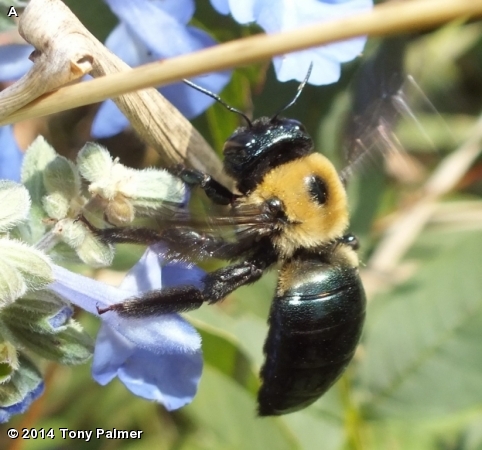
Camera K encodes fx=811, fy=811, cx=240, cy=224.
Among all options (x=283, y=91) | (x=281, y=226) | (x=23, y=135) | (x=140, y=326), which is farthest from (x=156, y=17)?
(x=23, y=135)

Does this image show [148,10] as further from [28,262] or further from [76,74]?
[28,262]

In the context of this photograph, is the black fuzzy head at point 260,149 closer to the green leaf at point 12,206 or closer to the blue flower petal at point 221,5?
the blue flower petal at point 221,5

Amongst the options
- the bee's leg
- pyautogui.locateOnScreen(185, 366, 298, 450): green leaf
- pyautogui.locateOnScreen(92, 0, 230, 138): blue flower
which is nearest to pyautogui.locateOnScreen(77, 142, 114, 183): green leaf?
the bee's leg

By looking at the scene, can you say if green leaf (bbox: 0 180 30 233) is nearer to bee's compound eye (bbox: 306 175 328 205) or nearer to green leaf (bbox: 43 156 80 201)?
green leaf (bbox: 43 156 80 201)

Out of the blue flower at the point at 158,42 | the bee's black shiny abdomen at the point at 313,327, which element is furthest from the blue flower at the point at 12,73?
the bee's black shiny abdomen at the point at 313,327

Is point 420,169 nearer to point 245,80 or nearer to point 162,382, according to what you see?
point 245,80
